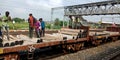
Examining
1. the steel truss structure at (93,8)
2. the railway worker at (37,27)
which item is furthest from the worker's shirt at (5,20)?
the steel truss structure at (93,8)

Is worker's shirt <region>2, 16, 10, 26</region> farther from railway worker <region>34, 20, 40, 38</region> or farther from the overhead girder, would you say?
the overhead girder

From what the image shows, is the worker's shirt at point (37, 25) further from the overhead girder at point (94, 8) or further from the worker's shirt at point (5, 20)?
the overhead girder at point (94, 8)

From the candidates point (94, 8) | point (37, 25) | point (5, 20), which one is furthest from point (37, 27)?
point (94, 8)

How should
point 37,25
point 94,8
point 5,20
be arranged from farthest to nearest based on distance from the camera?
1. point 94,8
2. point 37,25
3. point 5,20

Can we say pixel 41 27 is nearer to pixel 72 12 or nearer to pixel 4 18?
pixel 4 18

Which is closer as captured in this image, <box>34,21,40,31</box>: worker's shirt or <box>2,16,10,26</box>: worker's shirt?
<box>2,16,10,26</box>: worker's shirt

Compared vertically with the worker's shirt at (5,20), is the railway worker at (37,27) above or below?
below

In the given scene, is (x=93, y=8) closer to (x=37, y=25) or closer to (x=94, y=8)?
(x=94, y=8)

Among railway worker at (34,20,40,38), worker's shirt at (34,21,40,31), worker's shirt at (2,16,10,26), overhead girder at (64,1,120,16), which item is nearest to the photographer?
worker's shirt at (2,16,10,26)

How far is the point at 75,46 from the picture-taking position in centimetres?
1362

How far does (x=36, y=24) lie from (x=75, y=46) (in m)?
3.00

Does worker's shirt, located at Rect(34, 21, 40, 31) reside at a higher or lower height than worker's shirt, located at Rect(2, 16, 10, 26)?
lower

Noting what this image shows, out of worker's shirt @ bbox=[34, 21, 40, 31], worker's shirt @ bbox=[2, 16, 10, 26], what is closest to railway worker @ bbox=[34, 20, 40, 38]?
worker's shirt @ bbox=[34, 21, 40, 31]

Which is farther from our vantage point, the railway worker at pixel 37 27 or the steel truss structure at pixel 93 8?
the steel truss structure at pixel 93 8
